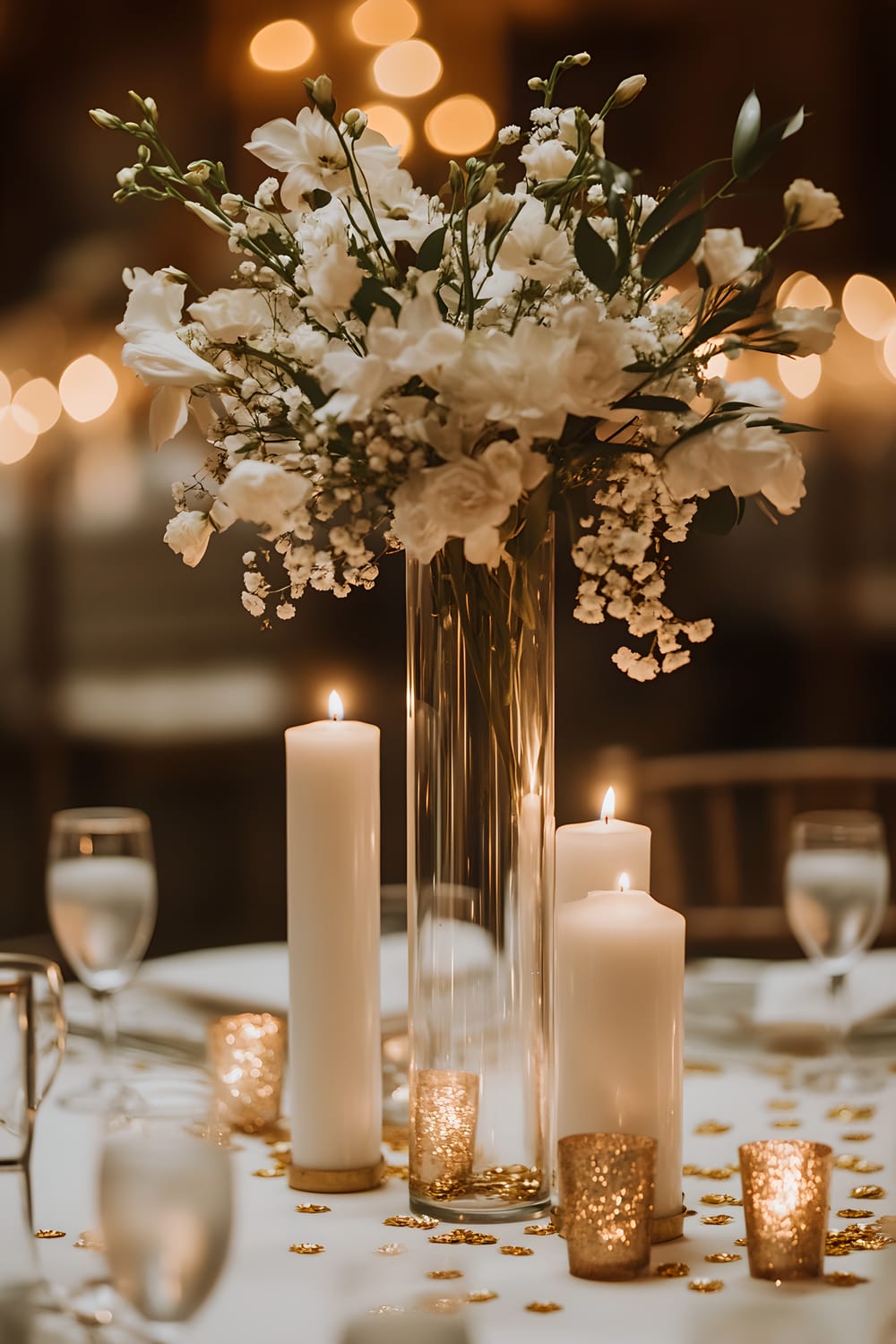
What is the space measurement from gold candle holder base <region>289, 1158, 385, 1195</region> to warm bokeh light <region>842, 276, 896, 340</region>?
3.34 metres

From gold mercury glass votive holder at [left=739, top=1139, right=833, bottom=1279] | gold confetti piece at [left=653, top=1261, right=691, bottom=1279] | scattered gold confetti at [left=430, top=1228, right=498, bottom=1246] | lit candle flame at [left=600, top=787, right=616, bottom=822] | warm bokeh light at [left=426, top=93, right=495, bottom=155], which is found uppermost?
warm bokeh light at [left=426, top=93, right=495, bottom=155]

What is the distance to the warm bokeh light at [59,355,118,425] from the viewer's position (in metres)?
3.85

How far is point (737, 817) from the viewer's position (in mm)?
4453

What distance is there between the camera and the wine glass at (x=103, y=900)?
123 cm

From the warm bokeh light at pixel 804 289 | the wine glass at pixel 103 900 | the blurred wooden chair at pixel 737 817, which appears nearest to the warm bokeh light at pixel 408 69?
the warm bokeh light at pixel 804 289

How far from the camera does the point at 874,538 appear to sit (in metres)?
3.89

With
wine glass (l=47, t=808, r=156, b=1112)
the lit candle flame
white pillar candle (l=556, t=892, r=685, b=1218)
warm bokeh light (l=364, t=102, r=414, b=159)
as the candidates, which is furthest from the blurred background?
white pillar candle (l=556, t=892, r=685, b=1218)

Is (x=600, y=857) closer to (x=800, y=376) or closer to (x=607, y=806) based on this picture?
(x=607, y=806)

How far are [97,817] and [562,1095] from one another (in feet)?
1.82

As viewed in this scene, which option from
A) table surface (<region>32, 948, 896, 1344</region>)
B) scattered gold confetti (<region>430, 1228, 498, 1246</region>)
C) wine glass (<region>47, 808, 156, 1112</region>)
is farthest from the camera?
wine glass (<region>47, 808, 156, 1112</region>)

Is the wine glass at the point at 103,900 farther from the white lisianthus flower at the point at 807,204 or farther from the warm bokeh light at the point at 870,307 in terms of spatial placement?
the warm bokeh light at the point at 870,307

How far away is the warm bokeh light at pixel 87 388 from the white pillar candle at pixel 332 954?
306 centimetres

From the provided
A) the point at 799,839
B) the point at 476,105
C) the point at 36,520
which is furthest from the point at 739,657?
the point at 799,839

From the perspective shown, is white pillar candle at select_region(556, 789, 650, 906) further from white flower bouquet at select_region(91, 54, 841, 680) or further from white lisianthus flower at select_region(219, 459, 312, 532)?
white lisianthus flower at select_region(219, 459, 312, 532)
